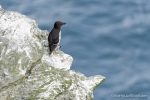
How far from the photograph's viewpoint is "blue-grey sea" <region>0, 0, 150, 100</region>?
97.6ft

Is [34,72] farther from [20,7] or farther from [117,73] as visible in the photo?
[20,7]

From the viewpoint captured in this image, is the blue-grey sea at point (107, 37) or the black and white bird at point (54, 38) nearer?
the black and white bird at point (54, 38)

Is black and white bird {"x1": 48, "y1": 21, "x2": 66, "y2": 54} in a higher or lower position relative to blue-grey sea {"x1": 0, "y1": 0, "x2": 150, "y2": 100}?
lower

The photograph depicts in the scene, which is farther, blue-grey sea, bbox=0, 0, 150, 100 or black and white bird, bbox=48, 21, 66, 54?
blue-grey sea, bbox=0, 0, 150, 100

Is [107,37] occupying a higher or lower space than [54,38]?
higher

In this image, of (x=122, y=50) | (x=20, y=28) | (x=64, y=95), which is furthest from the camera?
(x=122, y=50)

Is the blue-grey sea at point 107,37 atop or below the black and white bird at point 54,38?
atop

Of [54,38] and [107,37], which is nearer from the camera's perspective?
[54,38]

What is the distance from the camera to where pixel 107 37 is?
32.1 m

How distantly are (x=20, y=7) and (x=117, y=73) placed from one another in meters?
6.34

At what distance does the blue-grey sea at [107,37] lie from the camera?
2976cm

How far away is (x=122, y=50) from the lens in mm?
31406

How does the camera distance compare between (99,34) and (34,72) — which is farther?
(99,34)

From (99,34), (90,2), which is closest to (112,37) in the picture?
(99,34)
